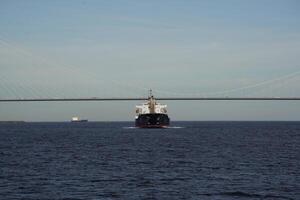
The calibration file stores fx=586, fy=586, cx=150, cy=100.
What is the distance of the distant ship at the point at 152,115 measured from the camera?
124 m

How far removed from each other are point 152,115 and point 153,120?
145cm

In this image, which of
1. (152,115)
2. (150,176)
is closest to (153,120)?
(152,115)

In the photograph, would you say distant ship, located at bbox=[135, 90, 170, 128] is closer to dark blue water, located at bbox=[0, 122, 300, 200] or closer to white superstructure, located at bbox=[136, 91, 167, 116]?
white superstructure, located at bbox=[136, 91, 167, 116]

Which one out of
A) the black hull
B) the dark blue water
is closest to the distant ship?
the black hull

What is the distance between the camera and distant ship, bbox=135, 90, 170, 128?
407ft

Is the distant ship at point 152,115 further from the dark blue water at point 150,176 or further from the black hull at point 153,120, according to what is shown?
the dark blue water at point 150,176

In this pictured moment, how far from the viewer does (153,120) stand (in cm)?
12412

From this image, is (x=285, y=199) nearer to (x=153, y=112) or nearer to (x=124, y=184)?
(x=124, y=184)

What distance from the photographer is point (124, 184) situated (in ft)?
96.0

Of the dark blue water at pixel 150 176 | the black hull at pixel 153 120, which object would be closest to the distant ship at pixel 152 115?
the black hull at pixel 153 120

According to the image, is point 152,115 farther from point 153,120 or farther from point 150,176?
point 150,176

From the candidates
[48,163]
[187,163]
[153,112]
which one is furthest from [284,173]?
[153,112]

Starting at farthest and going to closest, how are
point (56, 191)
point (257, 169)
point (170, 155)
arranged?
1. point (170, 155)
2. point (257, 169)
3. point (56, 191)

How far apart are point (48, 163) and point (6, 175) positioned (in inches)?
295
